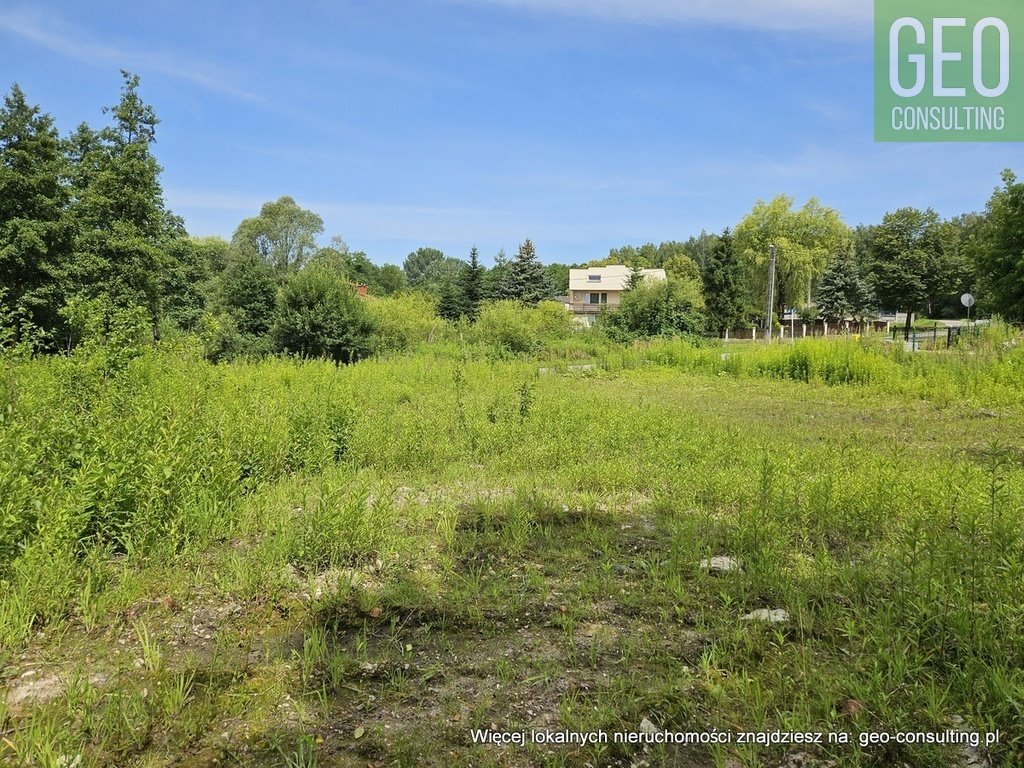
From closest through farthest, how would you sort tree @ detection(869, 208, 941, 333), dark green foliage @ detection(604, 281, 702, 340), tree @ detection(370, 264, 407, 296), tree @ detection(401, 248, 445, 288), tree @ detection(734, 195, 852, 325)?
dark green foliage @ detection(604, 281, 702, 340) → tree @ detection(869, 208, 941, 333) → tree @ detection(734, 195, 852, 325) → tree @ detection(370, 264, 407, 296) → tree @ detection(401, 248, 445, 288)

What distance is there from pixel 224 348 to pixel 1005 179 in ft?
118

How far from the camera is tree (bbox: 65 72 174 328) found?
834 inches

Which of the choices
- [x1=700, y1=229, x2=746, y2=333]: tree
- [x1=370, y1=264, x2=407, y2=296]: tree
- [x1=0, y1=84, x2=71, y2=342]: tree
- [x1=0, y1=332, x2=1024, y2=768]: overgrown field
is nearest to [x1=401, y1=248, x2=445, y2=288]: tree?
[x1=370, y1=264, x2=407, y2=296]: tree

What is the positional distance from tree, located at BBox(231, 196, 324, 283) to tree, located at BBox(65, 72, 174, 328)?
118ft

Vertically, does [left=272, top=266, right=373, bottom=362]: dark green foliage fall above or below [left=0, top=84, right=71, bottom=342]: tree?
below

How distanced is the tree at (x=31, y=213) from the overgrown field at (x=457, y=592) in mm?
18515

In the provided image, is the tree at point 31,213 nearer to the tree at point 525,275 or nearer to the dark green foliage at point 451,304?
the dark green foliage at point 451,304

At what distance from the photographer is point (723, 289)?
38500mm

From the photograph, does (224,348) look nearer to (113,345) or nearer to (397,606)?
(113,345)

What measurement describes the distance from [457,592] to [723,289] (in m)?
38.8

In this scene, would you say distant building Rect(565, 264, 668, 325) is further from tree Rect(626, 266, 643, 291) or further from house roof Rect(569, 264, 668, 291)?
tree Rect(626, 266, 643, 291)

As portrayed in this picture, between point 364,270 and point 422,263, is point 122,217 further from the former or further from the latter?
point 422,263

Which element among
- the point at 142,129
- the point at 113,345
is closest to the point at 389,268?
the point at 142,129

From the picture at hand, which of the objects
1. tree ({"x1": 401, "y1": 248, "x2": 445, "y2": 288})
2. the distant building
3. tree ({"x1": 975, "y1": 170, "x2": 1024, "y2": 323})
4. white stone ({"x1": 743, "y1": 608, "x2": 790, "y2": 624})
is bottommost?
white stone ({"x1": 743, "y1": 608, "x2": 790, "y2": 624})
